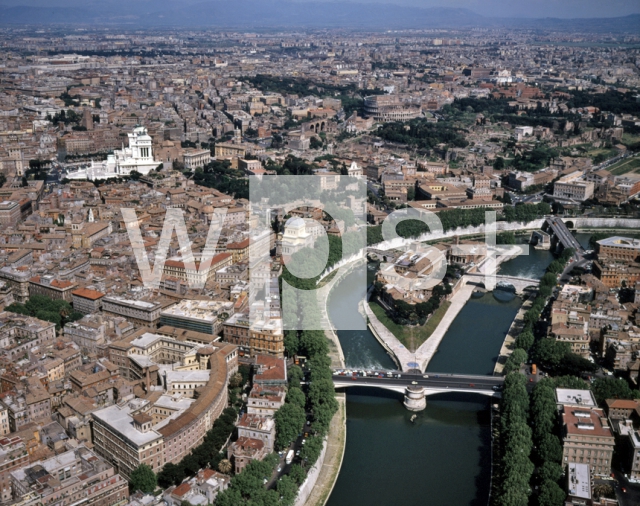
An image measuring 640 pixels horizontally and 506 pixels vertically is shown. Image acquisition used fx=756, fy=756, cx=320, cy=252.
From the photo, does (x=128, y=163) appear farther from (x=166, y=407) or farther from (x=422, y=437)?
(x=422, y=437)

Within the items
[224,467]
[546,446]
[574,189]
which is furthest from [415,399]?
[574,189]

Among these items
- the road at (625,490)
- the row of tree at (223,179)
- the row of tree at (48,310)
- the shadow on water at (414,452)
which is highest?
the row of tree at (223,179)

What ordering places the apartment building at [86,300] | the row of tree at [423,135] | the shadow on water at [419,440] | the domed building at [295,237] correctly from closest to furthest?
the shadow on water at [419,440], the apartment building at [86,300], the domed building at [295,237], the row of tree at [423,135]

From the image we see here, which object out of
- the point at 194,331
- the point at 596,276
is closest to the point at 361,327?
the point at 194,331

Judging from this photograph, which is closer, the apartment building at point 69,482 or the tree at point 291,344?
the apartment building at point 69,482

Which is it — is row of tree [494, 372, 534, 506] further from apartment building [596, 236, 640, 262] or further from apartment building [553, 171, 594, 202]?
apartment building [553, 171, 594, 202]

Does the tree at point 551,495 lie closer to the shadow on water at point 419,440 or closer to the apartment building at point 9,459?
the shadow on water at point 419,440

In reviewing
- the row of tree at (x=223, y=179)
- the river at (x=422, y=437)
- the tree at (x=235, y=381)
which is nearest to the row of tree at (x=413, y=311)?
the river at (x=422, y=437)
